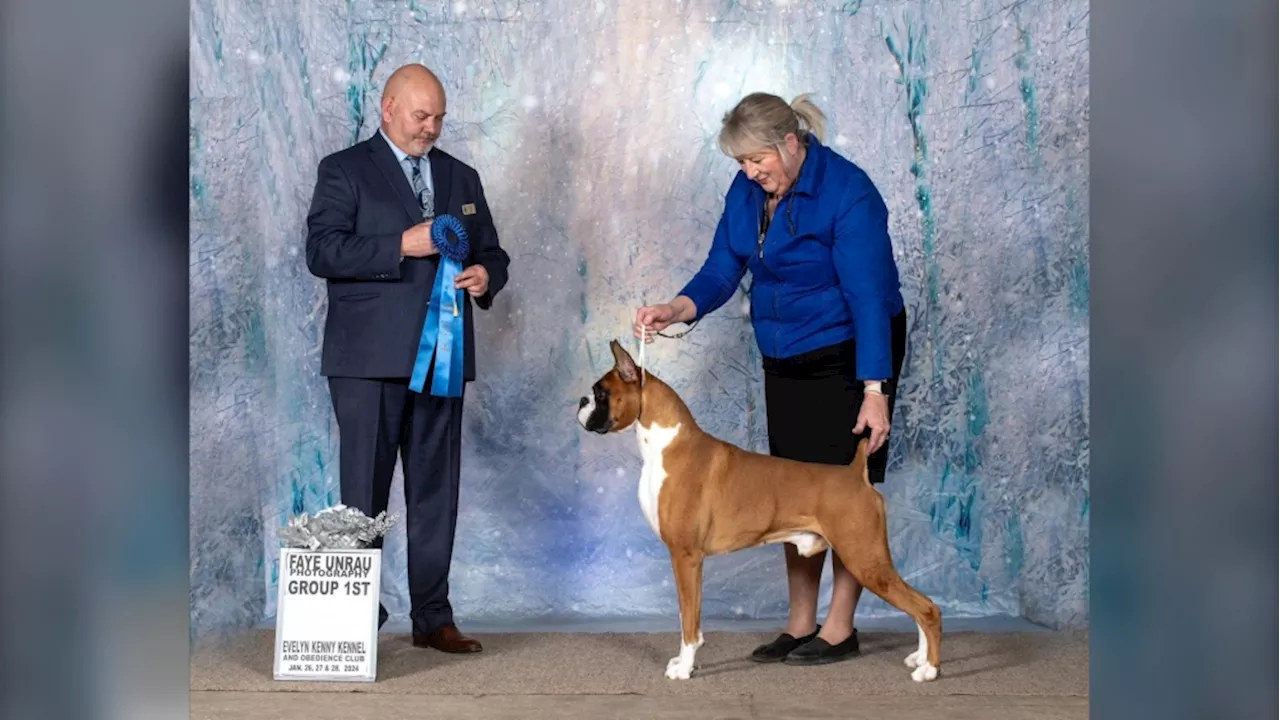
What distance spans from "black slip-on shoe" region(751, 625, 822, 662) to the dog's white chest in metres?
0.56

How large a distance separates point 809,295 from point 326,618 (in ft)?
5.35

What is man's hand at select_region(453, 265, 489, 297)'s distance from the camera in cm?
378

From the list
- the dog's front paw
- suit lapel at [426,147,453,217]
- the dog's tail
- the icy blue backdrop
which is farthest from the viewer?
the icy blue backdrop

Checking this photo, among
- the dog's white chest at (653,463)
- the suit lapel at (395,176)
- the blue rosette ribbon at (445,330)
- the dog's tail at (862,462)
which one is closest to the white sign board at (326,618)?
the blue rosette ribbon at (445,330)

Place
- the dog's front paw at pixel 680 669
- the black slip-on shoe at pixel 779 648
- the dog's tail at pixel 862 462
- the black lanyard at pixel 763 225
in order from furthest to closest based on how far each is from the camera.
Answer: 1. the black slip-on shoe at pixel 779 648
2. the black lanyard at pixel 763 225
3. the dog's front paw at pixel 680 669
4. the dog's tail at pixel 862 462

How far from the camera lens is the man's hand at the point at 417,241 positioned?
373 cm

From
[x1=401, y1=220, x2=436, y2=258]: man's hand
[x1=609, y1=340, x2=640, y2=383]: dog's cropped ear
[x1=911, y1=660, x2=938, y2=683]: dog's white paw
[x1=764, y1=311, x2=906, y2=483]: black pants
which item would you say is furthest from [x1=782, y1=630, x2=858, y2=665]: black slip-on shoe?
[x1=401, y1=220, x2=436, y2=258]: man's hand

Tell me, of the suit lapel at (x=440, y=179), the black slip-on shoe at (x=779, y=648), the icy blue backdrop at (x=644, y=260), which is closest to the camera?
the black slip-on shoe at (x=779, y=648)

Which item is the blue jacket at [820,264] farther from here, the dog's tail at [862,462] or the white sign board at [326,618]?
the white sign board at [326,618]

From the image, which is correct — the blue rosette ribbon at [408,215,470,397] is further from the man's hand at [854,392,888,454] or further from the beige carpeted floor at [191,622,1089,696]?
the man's hand at [854,392,888,454]

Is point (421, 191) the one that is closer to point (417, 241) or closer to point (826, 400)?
point (417, 241)
